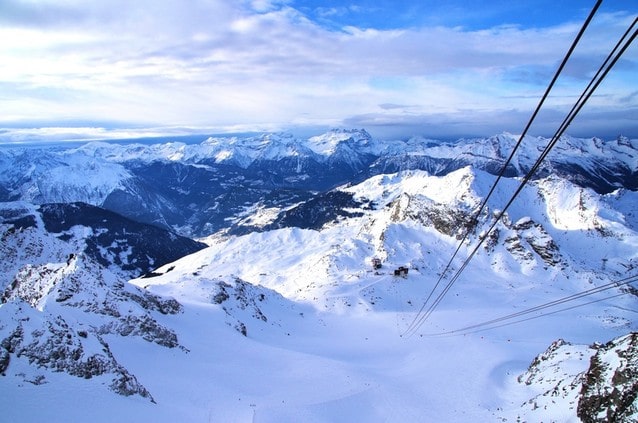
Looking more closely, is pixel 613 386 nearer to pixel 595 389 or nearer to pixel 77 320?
pixel 595 389

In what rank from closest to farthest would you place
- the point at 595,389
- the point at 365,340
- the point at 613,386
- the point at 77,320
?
the point at 613,386 < the point at 595,389 < the point at 77,320 < the point at 365,340

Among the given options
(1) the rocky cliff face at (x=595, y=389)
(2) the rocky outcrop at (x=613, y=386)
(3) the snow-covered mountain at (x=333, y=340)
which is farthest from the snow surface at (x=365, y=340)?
(2) the rocky outcrop at (x=613, y=386)

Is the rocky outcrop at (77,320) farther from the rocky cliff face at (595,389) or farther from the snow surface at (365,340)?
the rocky cliff face at (595,389)

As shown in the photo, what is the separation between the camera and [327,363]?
124 feet

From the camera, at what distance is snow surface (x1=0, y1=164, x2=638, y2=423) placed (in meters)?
23.0

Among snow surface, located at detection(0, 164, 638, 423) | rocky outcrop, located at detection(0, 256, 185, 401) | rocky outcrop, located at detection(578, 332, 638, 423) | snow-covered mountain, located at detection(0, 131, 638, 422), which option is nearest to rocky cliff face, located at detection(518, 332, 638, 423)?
rocky outcrop, located at detection(578, 332, 638, 423)

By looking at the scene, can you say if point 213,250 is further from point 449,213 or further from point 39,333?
point 39,333

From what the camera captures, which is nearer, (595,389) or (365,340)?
(595,389)

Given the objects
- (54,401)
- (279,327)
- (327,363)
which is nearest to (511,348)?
(327,363)

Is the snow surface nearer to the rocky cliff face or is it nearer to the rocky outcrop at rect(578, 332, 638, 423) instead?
the rocky cliff face

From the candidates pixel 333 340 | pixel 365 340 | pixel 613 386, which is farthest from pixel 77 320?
pixel 613 386

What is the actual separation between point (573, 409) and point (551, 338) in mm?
36666

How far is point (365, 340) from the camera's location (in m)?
52.2

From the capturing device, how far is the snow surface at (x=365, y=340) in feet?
75.6
